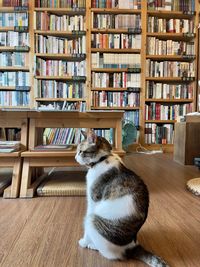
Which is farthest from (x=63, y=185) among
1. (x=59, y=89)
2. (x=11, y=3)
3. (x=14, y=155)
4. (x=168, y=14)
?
(x=168, y=14)

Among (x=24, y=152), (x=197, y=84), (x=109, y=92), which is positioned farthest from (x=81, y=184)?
(x=197, y=84)

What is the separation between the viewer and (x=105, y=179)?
0.99 m

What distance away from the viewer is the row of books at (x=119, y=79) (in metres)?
3.53

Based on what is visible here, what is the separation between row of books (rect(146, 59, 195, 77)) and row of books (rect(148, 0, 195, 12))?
2.53ft

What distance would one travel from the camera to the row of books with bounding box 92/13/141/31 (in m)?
3.47

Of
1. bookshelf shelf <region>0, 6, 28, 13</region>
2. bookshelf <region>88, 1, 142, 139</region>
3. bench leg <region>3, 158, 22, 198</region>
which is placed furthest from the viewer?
bookshelf <region>88, 1, 142, 139</region>

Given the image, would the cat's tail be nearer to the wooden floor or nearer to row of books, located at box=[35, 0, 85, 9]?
the wooden floor

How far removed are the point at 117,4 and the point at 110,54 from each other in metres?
0.72

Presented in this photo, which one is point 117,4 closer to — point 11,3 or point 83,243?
point 11,3

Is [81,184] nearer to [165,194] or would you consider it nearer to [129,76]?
[165,194]

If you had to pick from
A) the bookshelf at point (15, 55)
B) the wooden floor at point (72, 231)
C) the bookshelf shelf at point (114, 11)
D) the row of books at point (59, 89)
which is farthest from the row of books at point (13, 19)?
the wooden floor at point (72, 231)

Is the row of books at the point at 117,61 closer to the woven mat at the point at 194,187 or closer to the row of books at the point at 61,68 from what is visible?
the row of books at the point at 61,68

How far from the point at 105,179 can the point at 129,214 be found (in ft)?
0.59

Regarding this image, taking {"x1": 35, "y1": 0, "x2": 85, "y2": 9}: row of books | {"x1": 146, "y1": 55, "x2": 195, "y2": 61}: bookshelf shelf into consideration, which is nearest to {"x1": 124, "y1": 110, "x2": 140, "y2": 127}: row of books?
{"x1": 146, "y1": 55, "x2": 195, "y2": 61}: bookshelf shelf
